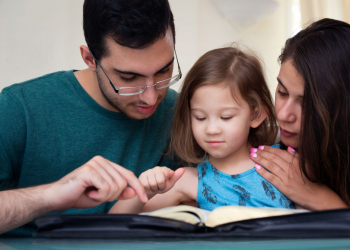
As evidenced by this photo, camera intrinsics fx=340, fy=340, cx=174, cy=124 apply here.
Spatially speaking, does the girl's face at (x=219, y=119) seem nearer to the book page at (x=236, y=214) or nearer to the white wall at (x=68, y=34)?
the book page at (x=236, y=214)

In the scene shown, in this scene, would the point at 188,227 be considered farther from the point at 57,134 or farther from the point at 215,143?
the point at 57,134

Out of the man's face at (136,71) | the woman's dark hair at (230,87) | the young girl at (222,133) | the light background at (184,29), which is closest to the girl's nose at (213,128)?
the young girl at (222,133)

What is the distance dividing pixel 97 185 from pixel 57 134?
573mm

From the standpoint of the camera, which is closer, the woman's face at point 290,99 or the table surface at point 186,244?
the table surface at point 186,244

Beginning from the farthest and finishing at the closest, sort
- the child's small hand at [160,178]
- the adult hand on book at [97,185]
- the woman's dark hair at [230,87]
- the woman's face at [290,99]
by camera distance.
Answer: the woman's dark hair at [230,87] → the woman's face at [290,99] → the child's small hand at [160,178] → the adult hand on book at [97,185]

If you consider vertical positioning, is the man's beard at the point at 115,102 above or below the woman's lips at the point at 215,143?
above

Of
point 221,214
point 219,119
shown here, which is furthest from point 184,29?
point 221,214

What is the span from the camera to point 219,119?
122 cm

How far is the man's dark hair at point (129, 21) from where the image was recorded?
122 cm

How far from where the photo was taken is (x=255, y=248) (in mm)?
577

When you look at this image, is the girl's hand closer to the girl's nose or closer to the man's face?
the girl's nose

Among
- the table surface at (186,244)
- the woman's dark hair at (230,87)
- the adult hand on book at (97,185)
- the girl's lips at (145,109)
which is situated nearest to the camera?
the table surface at (186,244)

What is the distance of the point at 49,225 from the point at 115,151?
791mm

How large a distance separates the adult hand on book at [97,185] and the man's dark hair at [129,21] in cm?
50
